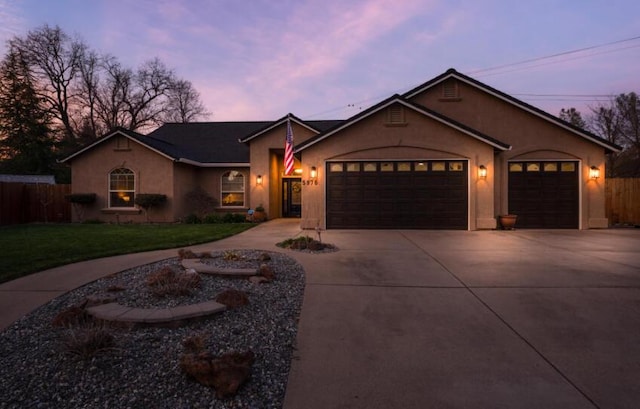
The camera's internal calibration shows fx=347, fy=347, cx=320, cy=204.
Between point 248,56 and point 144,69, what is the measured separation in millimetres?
25794

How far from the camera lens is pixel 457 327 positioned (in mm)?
3850

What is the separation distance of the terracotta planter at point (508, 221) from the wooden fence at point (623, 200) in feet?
18.5

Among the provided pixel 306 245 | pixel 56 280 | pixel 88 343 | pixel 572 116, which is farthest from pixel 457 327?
pixel 572 116

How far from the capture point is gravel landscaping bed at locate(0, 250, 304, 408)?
8.13 ft

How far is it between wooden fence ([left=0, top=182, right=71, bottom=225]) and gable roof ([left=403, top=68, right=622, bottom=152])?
1714 cm

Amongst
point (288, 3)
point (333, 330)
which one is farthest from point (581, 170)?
point (333, 330)

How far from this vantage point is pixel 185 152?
60.8ft

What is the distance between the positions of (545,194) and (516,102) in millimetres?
3890

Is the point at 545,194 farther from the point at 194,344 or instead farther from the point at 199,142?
the point at 199,142

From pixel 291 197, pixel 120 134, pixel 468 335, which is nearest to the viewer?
pixel 468 335

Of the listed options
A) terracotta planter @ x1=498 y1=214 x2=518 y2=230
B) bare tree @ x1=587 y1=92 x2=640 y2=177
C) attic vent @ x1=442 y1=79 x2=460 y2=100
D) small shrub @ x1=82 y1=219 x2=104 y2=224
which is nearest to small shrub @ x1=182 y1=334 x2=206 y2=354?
terracotta planter @ x1=498 y1=214 x2=518 y2=230

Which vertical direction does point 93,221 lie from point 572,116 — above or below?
below

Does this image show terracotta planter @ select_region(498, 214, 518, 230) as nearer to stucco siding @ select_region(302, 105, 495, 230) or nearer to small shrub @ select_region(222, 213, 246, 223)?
stucco siding @ select_region(302, 105, 495, 230)

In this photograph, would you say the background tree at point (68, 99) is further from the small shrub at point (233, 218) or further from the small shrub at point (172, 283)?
the small shrub at point (172, 283)
